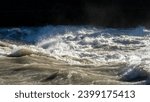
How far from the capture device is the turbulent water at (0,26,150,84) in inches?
346

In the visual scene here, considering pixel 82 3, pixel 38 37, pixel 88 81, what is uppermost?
pixel 82 3

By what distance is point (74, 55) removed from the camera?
12359 mm

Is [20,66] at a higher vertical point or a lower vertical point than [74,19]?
lower

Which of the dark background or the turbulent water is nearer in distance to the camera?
the turbulent water

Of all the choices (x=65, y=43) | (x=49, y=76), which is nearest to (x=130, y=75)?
(x=49, y=76)

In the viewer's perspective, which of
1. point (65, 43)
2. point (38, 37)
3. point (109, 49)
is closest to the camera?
point (109, 49)

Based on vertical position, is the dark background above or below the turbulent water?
above

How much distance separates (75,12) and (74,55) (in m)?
5.65

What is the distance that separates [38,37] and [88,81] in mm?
7526

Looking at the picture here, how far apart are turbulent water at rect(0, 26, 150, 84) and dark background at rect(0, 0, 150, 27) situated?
58 centimetres

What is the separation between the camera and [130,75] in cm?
873

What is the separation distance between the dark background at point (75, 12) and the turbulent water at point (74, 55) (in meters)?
0.58

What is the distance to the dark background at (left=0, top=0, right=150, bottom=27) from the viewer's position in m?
17.4

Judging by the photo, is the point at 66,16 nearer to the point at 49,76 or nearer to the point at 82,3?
the point at 82,3
